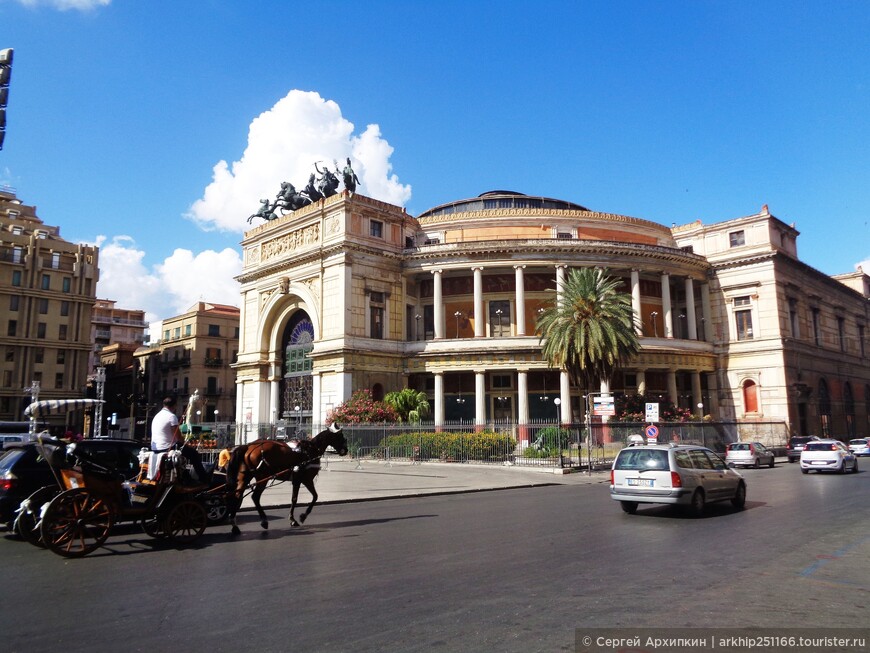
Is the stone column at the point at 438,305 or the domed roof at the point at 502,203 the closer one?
the stone column at the point at 438,305

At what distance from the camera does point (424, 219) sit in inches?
1951

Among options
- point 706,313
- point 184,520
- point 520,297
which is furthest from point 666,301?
point 184,520

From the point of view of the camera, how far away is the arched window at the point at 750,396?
156 feet

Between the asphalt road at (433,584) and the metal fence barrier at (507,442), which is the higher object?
the metal fence barrier at (507,442)

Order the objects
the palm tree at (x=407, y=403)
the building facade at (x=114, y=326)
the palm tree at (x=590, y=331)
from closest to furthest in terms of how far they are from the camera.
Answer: the palm tree at (x=590, y=331), the palm tree at (x=407, y=403), the building facade at (x=114, y=326)

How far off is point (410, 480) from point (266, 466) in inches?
461

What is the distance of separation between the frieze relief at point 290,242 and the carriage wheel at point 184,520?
35.3 m

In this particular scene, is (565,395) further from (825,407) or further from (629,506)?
(629,506)

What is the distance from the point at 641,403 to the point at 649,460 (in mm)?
27535

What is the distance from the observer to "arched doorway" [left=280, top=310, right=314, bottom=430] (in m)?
45.8

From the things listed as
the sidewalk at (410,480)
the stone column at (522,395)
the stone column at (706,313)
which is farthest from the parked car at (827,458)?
the stone column at (706,313)

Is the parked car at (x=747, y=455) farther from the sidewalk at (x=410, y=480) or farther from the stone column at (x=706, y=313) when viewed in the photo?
the stone column at (x=706, y=313)

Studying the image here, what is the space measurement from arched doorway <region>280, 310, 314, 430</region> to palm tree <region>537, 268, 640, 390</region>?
1879cm

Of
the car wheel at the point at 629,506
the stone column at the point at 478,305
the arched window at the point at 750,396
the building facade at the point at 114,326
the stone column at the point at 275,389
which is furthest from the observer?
the building facade at the point at 114,326
